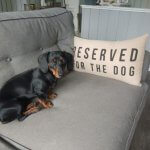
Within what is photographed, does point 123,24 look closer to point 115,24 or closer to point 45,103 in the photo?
point 115,24

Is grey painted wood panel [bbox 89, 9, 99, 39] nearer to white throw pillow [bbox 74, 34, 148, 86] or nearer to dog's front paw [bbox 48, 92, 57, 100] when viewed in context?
white throw pillow [bbox 74, 34, 148, 86]

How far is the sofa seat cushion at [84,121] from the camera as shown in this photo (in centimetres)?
84

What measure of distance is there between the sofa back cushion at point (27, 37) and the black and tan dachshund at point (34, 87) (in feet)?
0.29

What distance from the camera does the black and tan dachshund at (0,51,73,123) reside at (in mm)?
1045

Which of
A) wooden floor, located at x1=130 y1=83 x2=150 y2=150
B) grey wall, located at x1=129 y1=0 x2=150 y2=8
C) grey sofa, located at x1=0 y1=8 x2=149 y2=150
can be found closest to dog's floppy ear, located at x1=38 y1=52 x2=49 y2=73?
grey sofa, located at x1=0 y1=8 x2=149 y2=150

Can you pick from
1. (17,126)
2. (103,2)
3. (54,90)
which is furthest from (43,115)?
(103,2)

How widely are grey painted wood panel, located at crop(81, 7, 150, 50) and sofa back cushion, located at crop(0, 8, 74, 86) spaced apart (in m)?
1.12

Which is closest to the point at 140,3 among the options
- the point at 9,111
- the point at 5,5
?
the point at 5,5

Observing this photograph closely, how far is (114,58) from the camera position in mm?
1381

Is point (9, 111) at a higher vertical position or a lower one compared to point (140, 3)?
lower

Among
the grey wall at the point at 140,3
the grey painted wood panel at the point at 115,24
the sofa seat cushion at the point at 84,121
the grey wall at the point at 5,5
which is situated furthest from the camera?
the grey wall at the point at 140,3

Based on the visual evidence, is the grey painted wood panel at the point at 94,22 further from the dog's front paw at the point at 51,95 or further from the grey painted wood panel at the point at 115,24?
the dog's front paw at the point at 51,95

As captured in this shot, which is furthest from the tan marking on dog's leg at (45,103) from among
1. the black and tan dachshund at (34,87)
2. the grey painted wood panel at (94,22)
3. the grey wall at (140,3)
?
the grey wall at (140,3)

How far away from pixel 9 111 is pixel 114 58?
84 centimetres
